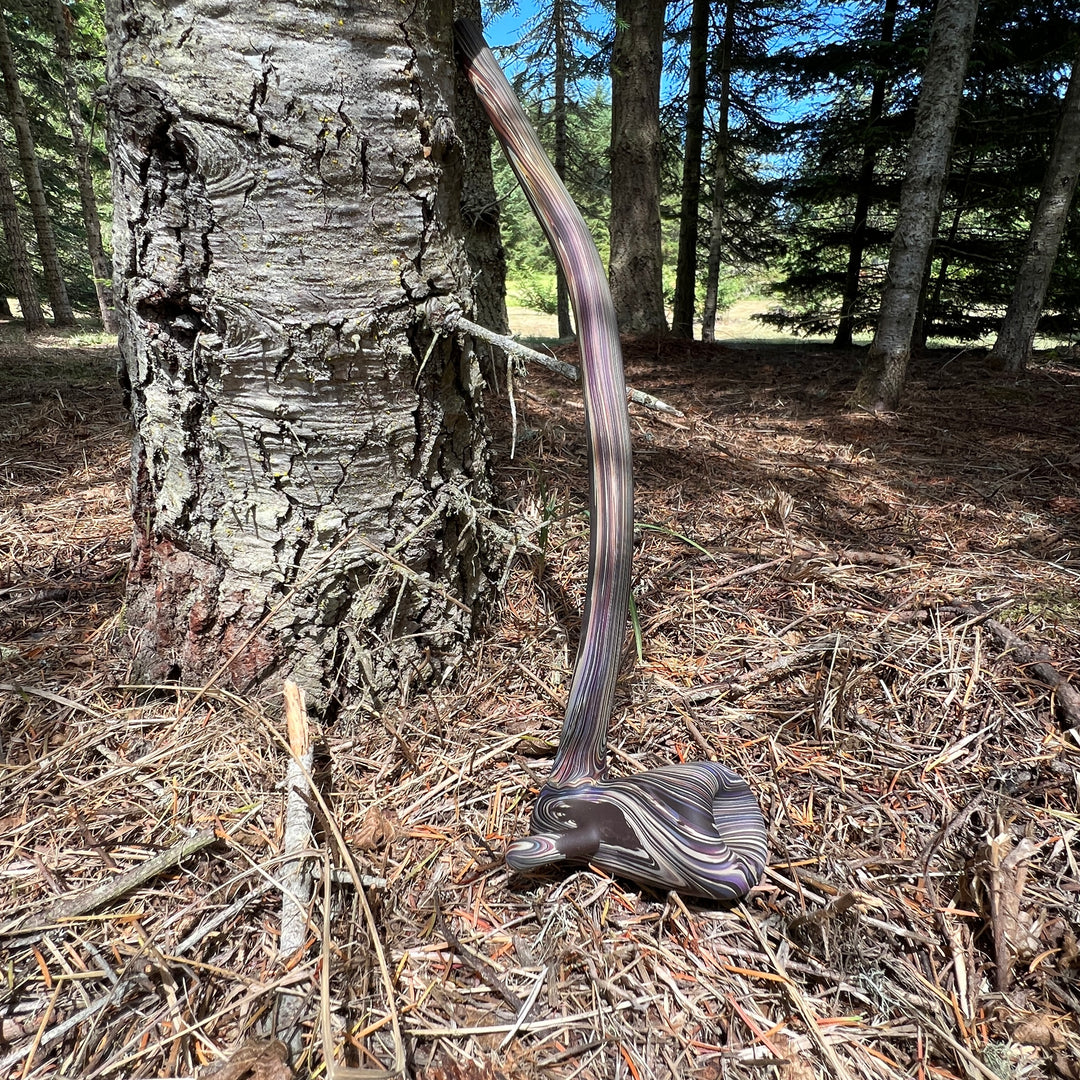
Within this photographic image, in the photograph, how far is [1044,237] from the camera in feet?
19.1

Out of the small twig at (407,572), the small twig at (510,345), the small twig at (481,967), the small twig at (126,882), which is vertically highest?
the small twig at (510,345)

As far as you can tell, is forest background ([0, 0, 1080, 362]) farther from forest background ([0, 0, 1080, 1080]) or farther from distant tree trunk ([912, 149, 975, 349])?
forest background ([0, 0, 1080, 1080])

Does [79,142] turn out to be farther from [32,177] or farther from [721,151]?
[721,151]

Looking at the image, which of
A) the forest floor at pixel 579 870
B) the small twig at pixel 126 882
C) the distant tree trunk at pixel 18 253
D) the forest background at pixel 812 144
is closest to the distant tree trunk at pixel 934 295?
the forest background at pixel 812 144

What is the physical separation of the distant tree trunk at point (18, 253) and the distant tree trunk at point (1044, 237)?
13004 millimetres

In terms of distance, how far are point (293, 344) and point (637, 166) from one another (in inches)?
263

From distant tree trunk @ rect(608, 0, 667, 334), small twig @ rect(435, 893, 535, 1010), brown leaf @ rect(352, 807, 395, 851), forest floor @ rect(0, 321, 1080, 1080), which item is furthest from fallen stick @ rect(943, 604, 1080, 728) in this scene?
distant tree trunk @ rect(608, 0, 667, 334)

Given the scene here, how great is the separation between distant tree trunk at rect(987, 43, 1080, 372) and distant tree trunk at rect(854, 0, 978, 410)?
2.67 metres

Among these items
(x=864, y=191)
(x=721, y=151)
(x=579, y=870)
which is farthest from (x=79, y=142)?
(x=864, y=191)

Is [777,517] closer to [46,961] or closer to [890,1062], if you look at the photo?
[890,1062]

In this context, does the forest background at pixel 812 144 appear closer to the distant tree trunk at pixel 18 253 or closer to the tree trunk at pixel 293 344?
the distant tree trunk at pixel 18 253

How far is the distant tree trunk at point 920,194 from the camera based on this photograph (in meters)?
3.97

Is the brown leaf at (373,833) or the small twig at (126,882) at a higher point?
the small twig at (126,882)

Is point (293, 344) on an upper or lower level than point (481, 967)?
upper
